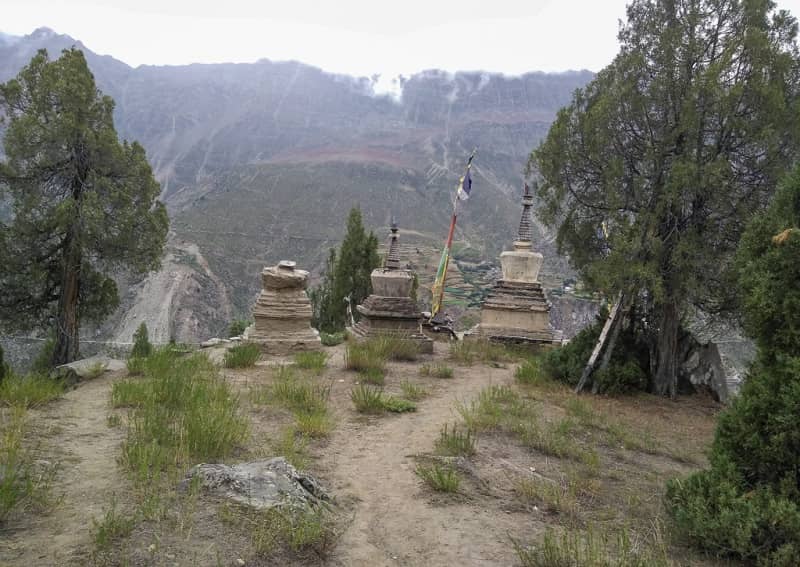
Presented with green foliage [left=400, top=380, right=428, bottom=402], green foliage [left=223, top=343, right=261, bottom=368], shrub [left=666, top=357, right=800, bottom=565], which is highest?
shrub [left=666, top=357, right=800, bottom=565]

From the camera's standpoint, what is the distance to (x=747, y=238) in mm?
4141

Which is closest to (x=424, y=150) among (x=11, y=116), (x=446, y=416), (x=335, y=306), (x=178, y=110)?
(x=178, y=110)

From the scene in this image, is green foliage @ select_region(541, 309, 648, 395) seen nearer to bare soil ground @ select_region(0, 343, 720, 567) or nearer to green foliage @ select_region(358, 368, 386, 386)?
bare soil ground @ select_region(0, 343, 720, 567)

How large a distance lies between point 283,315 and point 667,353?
7.62 meters

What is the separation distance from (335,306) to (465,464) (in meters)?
16.8

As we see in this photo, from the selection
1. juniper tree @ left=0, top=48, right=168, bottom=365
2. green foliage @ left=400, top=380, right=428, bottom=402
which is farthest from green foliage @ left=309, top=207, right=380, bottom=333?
green foliage @ left=400, top=380, right=428, bottom=402

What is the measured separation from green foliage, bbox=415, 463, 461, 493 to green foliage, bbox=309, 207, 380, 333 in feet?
53.3

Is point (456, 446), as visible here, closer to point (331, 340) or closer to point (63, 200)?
point (331, 340)

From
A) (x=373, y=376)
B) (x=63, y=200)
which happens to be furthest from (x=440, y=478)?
(x=63, y=200)

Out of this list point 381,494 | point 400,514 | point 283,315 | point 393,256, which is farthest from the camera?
point 393,256

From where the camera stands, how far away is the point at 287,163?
297ft

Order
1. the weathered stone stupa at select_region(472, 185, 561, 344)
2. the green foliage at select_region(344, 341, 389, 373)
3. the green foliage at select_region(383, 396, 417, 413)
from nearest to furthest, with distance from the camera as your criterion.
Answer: the green foliage at select_region(383, 396, 417, 413)
the green foliage at select_region(344, 341, 389, 373)
the weathered stone stupa at select_region(472, 185, 561, 344)

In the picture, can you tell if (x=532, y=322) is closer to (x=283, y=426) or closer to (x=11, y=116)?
(x=283, y=426)

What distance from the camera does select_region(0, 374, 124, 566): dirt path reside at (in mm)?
2680
